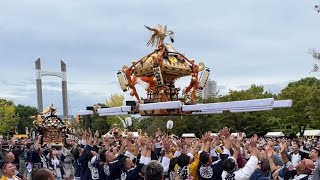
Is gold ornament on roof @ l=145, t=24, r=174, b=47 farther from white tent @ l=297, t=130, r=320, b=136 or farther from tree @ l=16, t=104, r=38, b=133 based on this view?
tree @ l=16, t=104, r=38, b=133

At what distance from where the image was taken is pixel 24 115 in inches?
3548

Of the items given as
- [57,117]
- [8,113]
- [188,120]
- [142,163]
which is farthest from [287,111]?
[8,113]

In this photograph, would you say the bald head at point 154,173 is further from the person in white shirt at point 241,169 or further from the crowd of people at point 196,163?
the person in white shirt at point 241,169

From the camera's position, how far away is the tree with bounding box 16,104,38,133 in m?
87.1

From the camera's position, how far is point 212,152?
8.20 m

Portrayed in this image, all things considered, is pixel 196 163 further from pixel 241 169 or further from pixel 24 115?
pixel 24 115

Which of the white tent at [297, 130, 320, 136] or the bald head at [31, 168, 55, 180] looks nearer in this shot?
the bald head at [31, 168, 55, 180]

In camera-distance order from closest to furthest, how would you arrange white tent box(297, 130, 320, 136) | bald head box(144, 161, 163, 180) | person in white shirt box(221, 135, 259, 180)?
bald head box(144, 161, 163, 180) → person in white shirt box(221, 135, 259, 180) → white tent box(297, 130, 320, 136)

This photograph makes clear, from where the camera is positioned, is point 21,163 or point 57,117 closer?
point 21,163

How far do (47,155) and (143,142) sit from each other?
8.24 meters

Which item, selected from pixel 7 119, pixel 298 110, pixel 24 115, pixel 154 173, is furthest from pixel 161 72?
pixel 24 115

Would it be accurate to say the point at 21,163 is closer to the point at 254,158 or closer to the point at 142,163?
the point at 142,163

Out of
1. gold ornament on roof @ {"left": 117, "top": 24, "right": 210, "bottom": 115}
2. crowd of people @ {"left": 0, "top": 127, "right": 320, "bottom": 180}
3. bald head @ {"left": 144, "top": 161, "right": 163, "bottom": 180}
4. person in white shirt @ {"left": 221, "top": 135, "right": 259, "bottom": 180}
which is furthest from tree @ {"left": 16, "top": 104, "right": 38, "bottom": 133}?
bald head @ {"left": 144, "top": 161, "right": 163, "bottom": 180}

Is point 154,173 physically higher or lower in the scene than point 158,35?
lower
